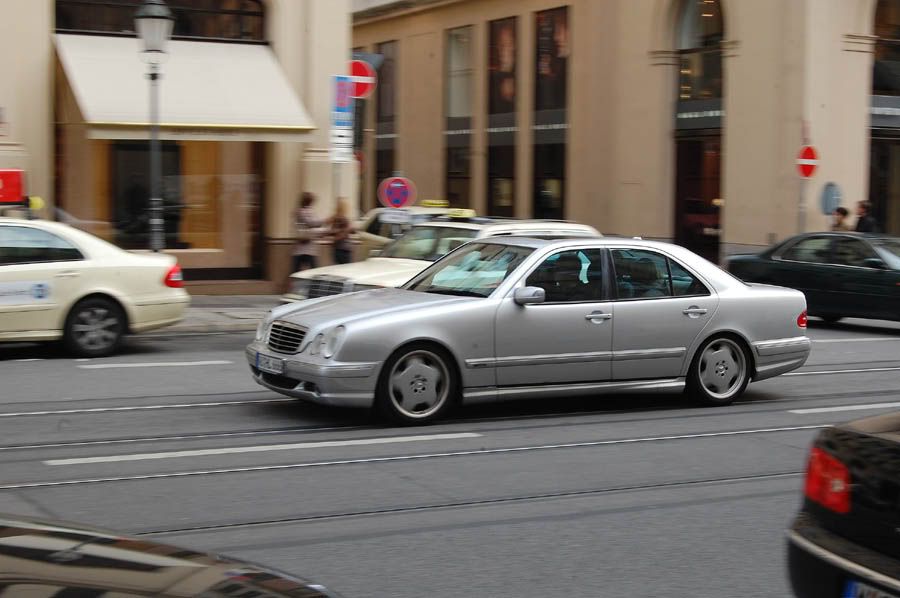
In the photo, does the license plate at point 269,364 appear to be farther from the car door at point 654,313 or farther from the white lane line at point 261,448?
the car door at point 654,313

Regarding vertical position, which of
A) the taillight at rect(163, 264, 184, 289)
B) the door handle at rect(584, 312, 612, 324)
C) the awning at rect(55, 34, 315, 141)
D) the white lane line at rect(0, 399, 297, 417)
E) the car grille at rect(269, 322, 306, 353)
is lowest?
the white lane line at rect(0, 399, 297, 417)

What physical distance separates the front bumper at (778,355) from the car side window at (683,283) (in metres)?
0.71

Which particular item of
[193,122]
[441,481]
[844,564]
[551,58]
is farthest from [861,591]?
[551,58]

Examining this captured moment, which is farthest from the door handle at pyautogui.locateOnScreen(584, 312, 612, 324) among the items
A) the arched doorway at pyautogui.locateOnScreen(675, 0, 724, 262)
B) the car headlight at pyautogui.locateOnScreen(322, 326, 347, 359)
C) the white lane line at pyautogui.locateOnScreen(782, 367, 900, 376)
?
the arched doorway at pyautogui.locateOnScreen(675, 0, 724, 262)

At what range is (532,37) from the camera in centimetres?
3334

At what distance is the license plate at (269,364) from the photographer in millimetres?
9297

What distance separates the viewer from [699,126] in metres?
28.5

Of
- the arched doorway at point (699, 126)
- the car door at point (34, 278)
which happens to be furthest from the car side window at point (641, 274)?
the arched doorway at point (699, 126)

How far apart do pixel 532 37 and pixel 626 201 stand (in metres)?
5.71

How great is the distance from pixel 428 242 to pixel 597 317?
557 centimetres

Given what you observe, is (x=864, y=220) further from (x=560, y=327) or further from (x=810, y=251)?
(x=560, y=327)

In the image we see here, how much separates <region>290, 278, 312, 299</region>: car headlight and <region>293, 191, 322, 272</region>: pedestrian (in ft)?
15.2

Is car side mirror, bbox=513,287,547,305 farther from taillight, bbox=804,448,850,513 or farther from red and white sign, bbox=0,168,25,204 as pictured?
red and white sign, bbox=0,168,25,204

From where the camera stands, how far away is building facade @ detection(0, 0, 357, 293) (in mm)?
19344
